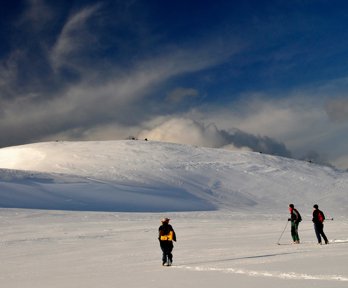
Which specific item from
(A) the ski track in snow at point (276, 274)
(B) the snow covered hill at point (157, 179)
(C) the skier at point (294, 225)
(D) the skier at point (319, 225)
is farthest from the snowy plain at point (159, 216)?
(C) the skier at point (294, 225)

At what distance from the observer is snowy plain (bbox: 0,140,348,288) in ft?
46.6

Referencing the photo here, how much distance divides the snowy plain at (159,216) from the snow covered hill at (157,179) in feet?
0.74

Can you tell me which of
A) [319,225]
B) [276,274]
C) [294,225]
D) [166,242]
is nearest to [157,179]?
[294,225]

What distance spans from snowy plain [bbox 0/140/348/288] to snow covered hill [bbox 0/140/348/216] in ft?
0.74

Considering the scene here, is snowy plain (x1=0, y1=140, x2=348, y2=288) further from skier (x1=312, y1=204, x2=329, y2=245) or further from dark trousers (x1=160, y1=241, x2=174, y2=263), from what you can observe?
skier (x1=312, y1=204, x2=329, y2=245)

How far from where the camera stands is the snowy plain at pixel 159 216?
1421cm

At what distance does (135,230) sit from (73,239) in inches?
228

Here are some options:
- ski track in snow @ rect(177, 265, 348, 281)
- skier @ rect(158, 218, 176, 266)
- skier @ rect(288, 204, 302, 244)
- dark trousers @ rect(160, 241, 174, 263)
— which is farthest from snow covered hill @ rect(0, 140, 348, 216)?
ski track in snow @ rect(177, 265, 348, 281)

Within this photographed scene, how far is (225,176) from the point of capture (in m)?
91.2

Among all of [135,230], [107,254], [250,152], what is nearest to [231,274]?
[107,254]

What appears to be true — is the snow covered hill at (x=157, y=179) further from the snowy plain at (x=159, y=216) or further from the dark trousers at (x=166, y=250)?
the dark trousers at (x=166, y=250)

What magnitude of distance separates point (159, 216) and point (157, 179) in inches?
1419

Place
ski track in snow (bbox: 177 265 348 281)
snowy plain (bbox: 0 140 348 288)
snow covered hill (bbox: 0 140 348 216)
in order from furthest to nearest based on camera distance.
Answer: snow covered hill (bbox: 0 140 348 216), snowy plain (bbox: 0 140 348 288), ski track in snow (bbox: 177 265 348 281)

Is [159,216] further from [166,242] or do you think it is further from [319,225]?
[166,242]
